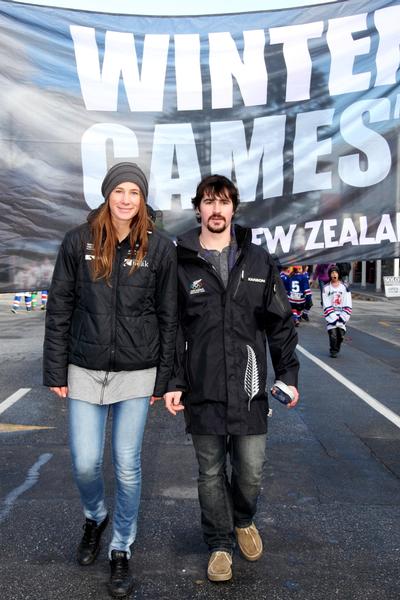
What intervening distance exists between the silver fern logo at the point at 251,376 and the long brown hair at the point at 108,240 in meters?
0.78

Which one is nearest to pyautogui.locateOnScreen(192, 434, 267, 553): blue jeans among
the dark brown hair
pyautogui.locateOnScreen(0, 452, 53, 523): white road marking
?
the dark brown hair

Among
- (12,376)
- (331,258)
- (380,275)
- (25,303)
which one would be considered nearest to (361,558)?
(331,258)

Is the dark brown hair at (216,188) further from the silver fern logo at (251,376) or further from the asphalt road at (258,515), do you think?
the asphalt road at (258,515)

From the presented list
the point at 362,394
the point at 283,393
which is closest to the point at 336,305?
the point at 362,394

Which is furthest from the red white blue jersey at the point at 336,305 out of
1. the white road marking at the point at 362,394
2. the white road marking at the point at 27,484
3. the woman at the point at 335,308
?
the white road marking at the point at 27,484

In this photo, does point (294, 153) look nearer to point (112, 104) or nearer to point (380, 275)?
point (112, 104)

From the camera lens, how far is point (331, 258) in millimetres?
3816

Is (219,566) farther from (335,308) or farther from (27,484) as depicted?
(335,308)

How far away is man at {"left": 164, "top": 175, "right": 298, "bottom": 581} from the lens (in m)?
3.40

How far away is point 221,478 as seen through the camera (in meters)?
3.52

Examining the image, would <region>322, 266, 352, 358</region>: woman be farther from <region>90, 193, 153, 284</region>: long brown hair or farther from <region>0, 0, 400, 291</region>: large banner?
<region>90, 193, 153, 284</region>: long brown hair

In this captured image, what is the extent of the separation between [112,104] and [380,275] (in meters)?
41.1

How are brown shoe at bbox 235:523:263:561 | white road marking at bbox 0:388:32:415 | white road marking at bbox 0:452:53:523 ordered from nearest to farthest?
brown shoe at bbox 235:523:263:561
white road marking at bbox 0:452:53:523
white road marking at bbox 0:388:32:415

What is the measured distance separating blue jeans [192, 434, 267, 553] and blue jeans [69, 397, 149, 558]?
37 centimetres
